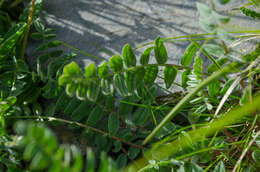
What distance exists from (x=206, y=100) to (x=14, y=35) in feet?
2.31

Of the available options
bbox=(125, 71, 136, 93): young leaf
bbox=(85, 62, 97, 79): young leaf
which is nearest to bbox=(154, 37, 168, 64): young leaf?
bbox=(125, 71, 136, 93): young leaf

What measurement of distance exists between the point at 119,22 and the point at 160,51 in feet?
1.81

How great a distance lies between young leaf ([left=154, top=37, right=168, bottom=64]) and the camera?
3.21 feet

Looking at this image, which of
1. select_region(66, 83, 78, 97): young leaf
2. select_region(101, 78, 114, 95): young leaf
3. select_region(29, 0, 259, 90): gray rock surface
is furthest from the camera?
select_region(29, 0, 259, 90): gray rock surface

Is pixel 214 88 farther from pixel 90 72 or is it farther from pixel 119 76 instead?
pixel 90 72

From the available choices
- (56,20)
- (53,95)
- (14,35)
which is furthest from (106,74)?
(56,20)

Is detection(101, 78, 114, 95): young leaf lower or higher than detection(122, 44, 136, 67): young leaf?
lower

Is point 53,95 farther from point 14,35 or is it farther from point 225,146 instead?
point 225,146

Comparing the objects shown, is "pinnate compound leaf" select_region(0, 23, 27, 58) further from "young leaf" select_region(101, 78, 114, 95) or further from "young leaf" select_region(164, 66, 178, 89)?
"young leaf" select_region(164, 66, 178, 89)

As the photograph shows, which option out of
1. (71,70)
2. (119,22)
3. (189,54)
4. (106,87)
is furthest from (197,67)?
(119,22)

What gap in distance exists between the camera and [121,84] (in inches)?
37.2

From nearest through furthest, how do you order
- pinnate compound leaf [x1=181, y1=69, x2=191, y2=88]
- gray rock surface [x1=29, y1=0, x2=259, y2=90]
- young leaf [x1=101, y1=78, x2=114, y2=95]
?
young leaf [x1=101, y1=78, x2=114, y2=95], pinnate compound leaf [x1=181, y1=69, x2=191, y2=88], gray rock surface [x1=29, y1=0, x2=259, y2=90]

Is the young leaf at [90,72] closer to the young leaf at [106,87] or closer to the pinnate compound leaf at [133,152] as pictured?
the young leaf at [106,87]

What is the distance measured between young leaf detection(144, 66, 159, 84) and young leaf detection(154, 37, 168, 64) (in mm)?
31
